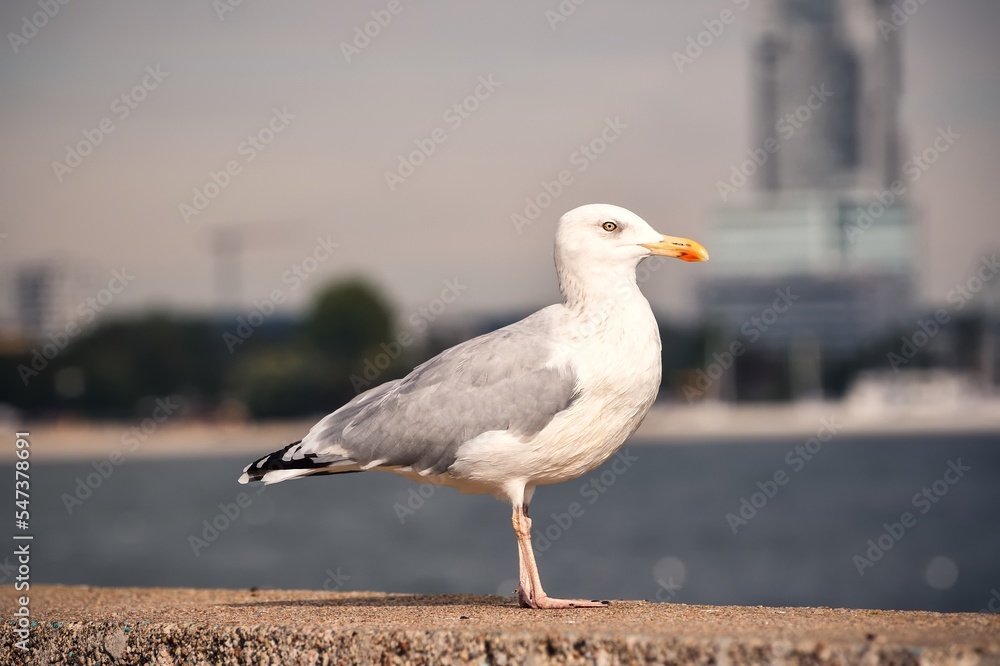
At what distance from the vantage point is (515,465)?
25.5 ft

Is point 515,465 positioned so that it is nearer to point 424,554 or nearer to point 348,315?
point 424,554

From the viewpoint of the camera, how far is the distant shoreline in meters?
133

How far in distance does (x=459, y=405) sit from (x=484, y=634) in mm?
1942

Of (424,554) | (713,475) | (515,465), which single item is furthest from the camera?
(713,475)

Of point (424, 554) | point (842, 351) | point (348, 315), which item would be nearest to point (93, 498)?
point (348, 315)

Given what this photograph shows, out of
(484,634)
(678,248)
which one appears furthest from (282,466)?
(678,248)

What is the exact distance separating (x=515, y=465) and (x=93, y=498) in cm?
10160
